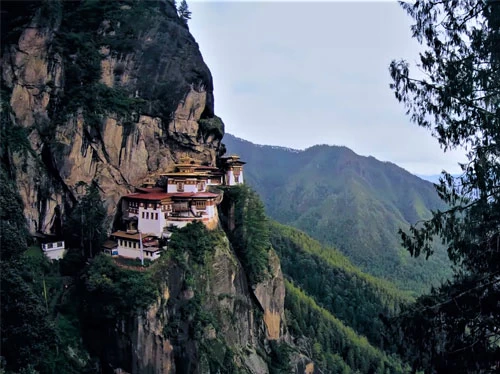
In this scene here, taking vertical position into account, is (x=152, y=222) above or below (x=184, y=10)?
below

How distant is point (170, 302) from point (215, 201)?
9.72m

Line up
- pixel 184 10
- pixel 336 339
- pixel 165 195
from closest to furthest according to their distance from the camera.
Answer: pixel 165 195
pixel 184 10
pixel 336 339

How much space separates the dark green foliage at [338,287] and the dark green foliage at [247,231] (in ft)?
135

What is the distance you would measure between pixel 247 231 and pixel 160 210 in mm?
9315

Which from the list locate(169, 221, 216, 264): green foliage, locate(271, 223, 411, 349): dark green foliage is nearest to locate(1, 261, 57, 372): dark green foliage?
locate(169, 221, 216, 264): green foliage

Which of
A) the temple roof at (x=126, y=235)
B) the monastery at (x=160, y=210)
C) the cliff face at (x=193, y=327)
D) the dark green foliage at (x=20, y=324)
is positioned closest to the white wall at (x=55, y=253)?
the monastery at (x=160, y=210)

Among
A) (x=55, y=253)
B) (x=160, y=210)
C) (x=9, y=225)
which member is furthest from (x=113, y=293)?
(x=160, y=210)

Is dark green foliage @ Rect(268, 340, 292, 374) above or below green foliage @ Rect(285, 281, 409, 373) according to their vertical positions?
above

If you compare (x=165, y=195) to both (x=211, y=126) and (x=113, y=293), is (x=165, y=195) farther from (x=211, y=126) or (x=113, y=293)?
(x=211, y=126)

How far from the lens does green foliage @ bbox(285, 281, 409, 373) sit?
58.1 meters

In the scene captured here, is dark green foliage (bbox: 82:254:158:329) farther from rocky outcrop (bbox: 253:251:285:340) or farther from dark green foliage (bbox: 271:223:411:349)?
dark green foliage (bbox: 271:223:411:349)

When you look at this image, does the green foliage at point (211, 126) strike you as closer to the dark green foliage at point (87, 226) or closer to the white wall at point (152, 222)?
the white wall at point (152, 222)

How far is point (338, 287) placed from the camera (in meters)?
81.6

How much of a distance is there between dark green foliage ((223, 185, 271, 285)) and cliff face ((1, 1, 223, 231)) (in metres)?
5.39
